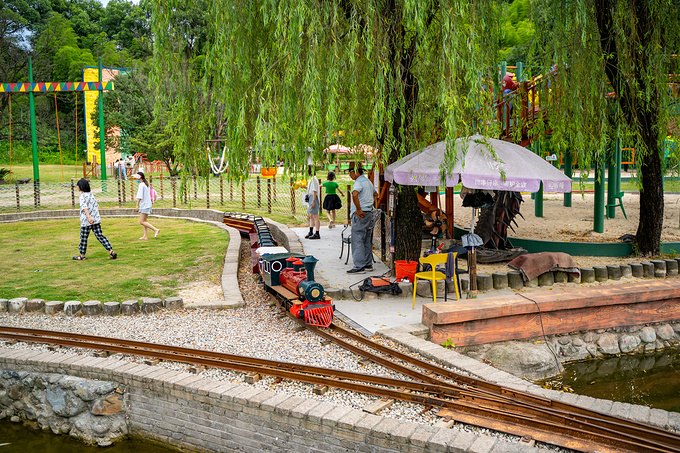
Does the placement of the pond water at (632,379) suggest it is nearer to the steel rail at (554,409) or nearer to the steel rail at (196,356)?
the steel rail at (554,409)

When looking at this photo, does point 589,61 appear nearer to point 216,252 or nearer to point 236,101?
point 236,101

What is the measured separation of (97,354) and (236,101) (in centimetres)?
378

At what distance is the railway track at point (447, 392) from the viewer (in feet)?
13.0

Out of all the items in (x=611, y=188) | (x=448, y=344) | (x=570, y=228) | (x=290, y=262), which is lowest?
(x=448, y=344)

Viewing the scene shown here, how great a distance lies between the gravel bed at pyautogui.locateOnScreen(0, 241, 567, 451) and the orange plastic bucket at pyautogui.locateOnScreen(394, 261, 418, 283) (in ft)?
6.40

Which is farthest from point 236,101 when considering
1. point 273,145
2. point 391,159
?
point 391,159

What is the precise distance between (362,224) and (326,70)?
3239 mm

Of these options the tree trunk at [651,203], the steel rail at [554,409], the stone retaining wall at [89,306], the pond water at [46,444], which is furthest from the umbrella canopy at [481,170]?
the pond water at [46,444]

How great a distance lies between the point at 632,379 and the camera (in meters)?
6.51

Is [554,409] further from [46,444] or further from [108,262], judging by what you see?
[108,262]

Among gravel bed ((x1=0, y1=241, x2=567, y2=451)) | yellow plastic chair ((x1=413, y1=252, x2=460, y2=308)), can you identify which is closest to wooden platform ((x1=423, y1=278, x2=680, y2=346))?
gravel bed ((x1=0, y1=241, x2=567, y2=451))

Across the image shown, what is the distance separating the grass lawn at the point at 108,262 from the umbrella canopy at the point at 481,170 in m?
4.35

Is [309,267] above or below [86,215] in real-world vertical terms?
below

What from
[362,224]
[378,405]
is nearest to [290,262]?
[362,224]
